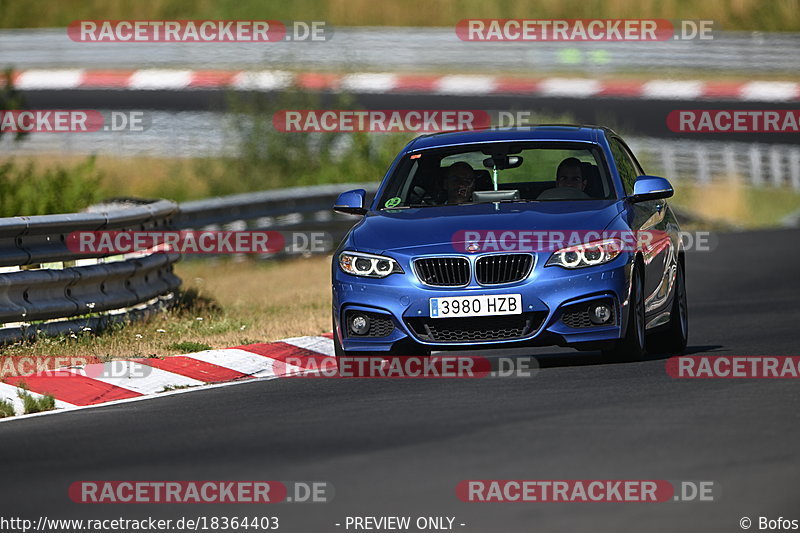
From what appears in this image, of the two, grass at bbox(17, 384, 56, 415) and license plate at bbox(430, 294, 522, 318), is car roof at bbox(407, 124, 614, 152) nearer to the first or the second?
license plate at bbox(430, 294, 522, 318)

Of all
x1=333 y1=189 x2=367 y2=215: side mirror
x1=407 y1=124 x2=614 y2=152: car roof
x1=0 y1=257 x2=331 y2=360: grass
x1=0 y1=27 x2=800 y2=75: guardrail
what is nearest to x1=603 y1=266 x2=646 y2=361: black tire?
x1=407 y1=124 x2=614 y2=152: car roof

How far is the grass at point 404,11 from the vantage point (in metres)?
48.9

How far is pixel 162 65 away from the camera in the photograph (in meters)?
43.3

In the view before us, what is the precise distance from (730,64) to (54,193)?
23.6m

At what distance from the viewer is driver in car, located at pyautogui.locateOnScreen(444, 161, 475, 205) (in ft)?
38.6

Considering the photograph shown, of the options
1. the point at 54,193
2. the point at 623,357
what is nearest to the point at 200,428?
the point at 623,357

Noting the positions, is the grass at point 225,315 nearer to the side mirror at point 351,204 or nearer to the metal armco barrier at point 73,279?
the metal armco barrier at point 73,279

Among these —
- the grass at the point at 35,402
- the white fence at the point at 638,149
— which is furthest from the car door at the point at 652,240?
the white fence at the point at 638,149

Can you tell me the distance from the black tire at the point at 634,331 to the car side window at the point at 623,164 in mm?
1086

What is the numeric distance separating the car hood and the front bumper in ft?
0.85

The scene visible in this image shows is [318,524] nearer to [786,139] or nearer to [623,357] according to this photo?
[623,357]

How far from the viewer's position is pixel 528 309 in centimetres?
1050

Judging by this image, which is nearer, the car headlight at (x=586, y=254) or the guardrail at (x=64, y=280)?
the car headlight at (x=586, y=254)

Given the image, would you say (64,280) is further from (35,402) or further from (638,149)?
(638,149)
